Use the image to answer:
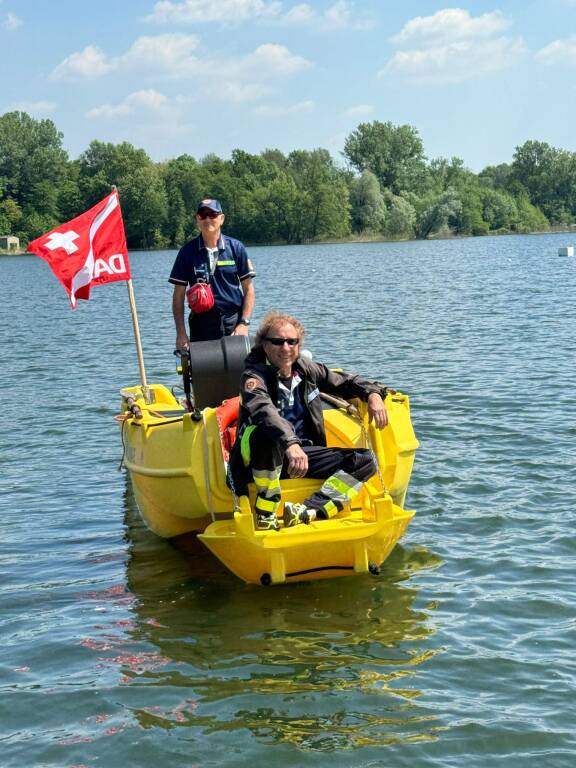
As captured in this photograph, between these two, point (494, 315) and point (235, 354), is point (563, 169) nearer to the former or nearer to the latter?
point (494, 315)

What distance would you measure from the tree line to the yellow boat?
91.2 m

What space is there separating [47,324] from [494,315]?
11.9 metres

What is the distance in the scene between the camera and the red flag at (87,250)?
26.9 ft

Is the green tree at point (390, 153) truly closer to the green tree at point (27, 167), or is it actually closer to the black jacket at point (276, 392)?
the green tree at point (27, 167)

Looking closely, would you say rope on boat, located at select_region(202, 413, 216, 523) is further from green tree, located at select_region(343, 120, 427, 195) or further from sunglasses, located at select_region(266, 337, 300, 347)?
green tree, located at select_region(343, 120, 427, 195)

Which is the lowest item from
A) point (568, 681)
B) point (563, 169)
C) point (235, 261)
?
point (568, 681)

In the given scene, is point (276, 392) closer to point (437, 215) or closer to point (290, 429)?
point (290, 429)

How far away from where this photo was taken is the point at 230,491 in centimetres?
640

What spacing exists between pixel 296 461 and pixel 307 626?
1.02m

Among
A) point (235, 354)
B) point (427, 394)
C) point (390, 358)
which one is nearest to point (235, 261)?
point (235, 354)

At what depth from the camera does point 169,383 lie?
16062 mm

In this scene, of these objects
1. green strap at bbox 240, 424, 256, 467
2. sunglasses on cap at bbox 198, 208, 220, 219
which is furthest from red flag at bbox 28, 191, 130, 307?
green strap at bbox 240, 424, 256, 467

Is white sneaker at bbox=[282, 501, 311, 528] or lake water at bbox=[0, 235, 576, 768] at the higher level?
white sneaker at bbox=[282, 501, 311, 528]

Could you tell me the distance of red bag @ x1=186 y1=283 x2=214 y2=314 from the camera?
7.80m
